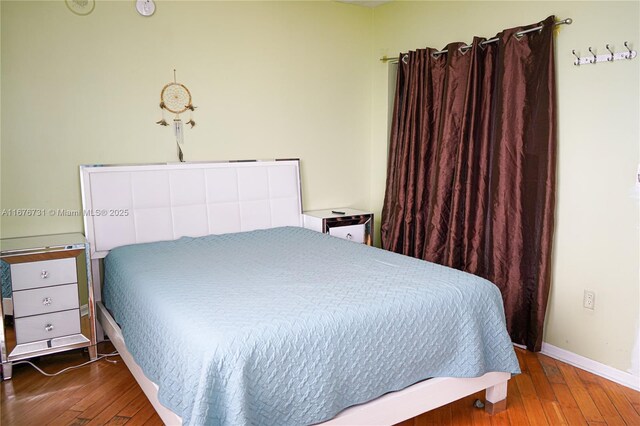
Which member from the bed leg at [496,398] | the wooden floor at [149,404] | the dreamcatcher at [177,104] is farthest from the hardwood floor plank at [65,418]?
the bed leg at [496,398]

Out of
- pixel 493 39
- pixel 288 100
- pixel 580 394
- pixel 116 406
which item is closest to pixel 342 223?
pixel 288 100

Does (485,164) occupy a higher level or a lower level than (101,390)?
higher

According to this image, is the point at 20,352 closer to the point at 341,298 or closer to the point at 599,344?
the point at 341,298

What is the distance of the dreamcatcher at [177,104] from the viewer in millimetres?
3508

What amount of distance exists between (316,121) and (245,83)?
0.72 m

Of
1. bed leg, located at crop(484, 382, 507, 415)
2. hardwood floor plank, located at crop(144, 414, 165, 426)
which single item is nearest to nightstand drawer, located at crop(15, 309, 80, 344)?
hardwood floor plank, located at crop(144, 414, 165, 426)

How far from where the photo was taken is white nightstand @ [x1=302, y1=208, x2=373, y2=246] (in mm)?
3932

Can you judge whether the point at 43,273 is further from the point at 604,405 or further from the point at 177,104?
the point at 604,405

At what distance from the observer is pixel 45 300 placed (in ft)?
9.23

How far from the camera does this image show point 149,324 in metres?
2.15

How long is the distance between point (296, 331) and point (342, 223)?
2.21 m

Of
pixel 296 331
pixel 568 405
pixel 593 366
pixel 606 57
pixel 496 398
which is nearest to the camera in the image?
pixel 296 331

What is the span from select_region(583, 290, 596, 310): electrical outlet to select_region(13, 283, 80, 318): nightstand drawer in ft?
10.0

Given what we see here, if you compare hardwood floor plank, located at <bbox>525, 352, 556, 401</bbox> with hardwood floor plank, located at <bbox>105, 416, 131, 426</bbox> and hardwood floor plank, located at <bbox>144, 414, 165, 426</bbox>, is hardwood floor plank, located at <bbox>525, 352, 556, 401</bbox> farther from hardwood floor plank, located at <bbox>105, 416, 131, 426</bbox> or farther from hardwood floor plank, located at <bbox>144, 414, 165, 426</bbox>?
hardwood floor plank, located at <bbox>105, 416, 131, 426</bbox>
